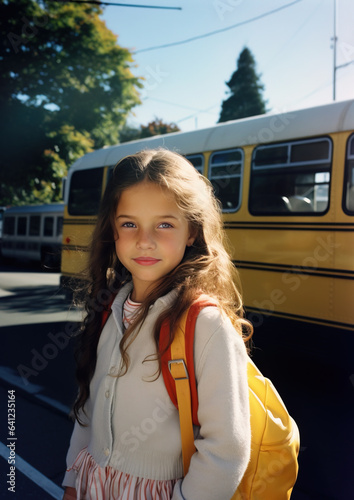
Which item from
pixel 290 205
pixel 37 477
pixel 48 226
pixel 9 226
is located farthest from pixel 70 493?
pixel 9 226

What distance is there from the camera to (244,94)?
40.0 m

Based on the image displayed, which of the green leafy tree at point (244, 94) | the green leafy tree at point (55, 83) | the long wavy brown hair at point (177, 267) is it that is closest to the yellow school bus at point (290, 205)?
the long wavy brown hair at point (177, 267)

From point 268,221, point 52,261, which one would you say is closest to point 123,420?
point 268,221

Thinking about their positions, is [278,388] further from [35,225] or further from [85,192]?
[35,225]

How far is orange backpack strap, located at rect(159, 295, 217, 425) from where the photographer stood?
1178mm

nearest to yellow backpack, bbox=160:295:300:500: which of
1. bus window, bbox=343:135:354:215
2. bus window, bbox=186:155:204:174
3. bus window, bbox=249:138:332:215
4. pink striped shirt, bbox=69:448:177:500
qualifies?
pink striped shirt, bbox=69:448:177:500

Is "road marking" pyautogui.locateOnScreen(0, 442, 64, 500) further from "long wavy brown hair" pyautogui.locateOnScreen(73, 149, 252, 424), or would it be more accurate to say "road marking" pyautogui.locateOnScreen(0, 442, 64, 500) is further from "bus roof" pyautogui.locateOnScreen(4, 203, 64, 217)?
"bus roof" pyautogui.locateOnScreen(4, 203, 64, 217)

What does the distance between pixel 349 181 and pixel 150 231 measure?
384 cm

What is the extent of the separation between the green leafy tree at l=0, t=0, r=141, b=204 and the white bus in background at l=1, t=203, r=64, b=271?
1.56 metres

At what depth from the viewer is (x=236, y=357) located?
1165 millimetres

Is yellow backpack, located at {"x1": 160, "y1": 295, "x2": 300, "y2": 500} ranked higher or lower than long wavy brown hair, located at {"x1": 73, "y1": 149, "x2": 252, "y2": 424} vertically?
Result: lower

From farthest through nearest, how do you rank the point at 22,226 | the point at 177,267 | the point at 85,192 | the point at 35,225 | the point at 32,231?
1. the point at 22,226
2. the point at 32,231
3. the point at 35,225
4. the point at 85,192
5. the point at 177,267

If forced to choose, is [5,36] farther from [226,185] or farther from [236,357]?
[236,357]

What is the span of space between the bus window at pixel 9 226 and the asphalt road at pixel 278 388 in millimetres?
12162
